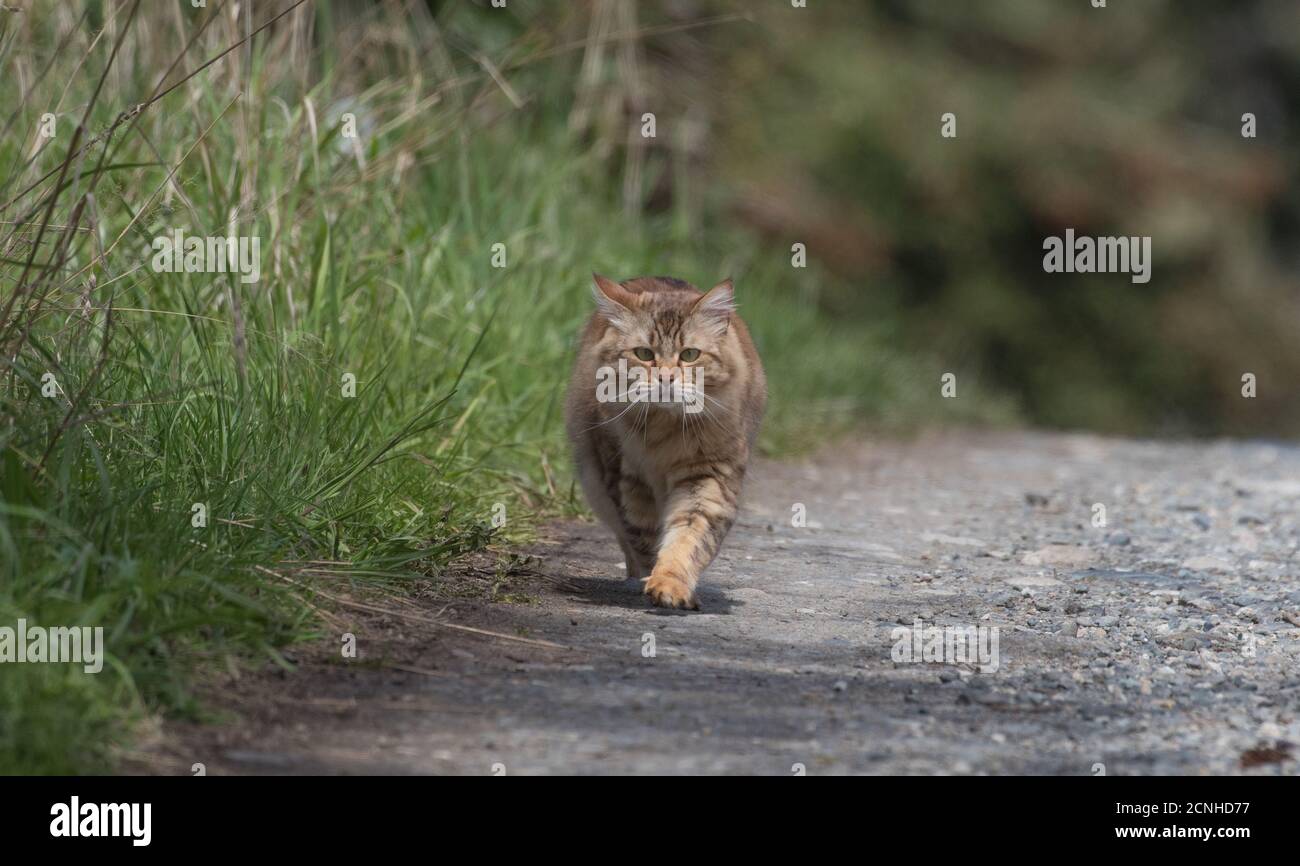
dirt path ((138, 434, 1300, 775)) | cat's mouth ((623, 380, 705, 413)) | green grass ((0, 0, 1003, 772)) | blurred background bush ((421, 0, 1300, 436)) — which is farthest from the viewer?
blurred background bush ((421, 0, 1300, 436))

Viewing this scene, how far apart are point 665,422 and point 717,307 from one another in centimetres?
42

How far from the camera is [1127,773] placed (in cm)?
329

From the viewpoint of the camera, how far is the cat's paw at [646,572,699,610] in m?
4.72

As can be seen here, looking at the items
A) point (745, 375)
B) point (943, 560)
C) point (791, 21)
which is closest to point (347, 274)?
point (745, 375)

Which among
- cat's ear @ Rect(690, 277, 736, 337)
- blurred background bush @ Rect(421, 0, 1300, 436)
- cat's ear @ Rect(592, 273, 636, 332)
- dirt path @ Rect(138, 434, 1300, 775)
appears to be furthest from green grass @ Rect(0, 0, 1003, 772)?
blurred background bush @ Rect(421, 0, 1300, 436)

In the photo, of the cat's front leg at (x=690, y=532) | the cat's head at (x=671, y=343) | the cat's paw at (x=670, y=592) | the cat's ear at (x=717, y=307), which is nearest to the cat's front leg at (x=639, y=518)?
the cat's front leg at (x=690, y=532)

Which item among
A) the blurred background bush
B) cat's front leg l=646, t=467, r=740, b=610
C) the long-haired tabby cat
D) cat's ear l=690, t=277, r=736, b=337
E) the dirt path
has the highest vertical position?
the blurred background bush

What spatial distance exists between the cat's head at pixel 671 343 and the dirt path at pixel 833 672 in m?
0.65

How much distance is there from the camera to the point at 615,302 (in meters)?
5.22

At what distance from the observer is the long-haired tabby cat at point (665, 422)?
5.02 metres

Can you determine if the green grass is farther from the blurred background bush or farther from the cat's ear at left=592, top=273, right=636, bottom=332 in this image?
the blurred background bush

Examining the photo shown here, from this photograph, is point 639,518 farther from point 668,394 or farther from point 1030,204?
point 1030,204

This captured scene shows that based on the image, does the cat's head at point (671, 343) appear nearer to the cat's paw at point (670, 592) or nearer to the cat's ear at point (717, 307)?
the cat's ear at point (717, 307)

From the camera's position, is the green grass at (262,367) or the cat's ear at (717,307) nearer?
the green grass at (262,367)
